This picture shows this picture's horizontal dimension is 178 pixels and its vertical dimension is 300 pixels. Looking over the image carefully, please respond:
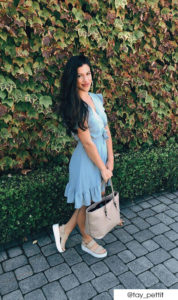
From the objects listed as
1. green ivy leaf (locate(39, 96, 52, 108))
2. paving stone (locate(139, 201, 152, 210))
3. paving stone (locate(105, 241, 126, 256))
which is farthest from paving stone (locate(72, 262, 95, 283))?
green ivy leaf (locate(39, 96, 52, 108))

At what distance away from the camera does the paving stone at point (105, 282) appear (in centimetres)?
311

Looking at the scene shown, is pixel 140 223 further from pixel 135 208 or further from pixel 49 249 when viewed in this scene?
pixel 49 249

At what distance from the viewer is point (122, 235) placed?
399 cm

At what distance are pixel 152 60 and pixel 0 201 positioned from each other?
319 centimetres

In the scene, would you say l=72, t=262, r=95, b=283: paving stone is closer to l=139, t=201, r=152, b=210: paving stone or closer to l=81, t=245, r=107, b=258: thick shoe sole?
l=81, t=245, r=107, b=258: thick shoe sole

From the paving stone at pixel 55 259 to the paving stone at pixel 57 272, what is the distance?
67 millimetres

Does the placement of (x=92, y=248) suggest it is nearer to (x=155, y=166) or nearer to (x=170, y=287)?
(x=170, y=287)

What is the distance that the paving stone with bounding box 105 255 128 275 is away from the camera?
334cm

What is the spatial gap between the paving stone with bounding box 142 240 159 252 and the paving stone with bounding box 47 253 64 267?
1.13 m

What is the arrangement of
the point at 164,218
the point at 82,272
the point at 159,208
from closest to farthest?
the point at 82,272 < the point at 164,218 < the point at 159,208

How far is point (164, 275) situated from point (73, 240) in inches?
51.3

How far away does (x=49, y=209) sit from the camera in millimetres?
3979

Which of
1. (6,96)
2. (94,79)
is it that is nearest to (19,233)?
(6,96)

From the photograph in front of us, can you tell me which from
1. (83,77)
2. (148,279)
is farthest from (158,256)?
(83,77)
